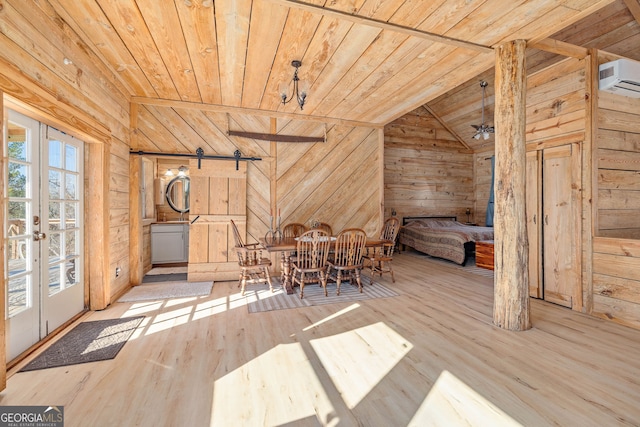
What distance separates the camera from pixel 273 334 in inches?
98.7

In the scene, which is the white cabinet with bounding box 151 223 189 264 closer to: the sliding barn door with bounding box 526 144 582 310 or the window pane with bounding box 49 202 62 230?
the window pane with bounding box 49 202 62 230

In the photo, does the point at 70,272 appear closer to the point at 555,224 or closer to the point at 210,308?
the point at 210,308

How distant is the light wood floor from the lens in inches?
60.2

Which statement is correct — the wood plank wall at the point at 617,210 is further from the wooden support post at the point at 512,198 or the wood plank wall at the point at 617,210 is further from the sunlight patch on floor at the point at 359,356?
the sunlight patch on floor at the point at 359,356

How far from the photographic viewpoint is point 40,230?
7.48 feet

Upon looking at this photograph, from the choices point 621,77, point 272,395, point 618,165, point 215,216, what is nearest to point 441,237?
point 618,165

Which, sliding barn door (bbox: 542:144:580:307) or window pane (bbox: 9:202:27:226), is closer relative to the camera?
window pane (bbox: 9:202:27:226)

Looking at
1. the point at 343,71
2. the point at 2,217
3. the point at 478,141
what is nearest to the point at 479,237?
the point at 478,141

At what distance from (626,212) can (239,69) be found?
477cm

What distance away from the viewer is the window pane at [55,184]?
2.45 meters

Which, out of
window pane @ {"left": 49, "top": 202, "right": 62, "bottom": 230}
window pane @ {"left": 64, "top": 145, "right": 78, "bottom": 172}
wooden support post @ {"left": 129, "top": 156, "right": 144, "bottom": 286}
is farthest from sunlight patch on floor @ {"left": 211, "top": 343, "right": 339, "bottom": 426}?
wooden support post @ {"left": 129, "top": 156, "right": 144, "bottom": 286}

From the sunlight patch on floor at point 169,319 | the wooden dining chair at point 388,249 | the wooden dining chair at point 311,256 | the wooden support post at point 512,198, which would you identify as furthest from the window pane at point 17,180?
the wooden support post at point 512,198

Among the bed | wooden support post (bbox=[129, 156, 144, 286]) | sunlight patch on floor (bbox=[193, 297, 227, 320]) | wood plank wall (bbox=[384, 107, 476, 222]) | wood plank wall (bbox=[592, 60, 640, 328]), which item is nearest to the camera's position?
wood plank wall (bbox=[592, 60, 640, 328])

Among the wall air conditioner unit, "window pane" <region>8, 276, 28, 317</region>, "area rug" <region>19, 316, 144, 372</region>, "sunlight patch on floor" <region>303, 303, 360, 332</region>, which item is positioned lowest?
"sunlight patch on floor" <region>303, 303, 360, 332</region>
